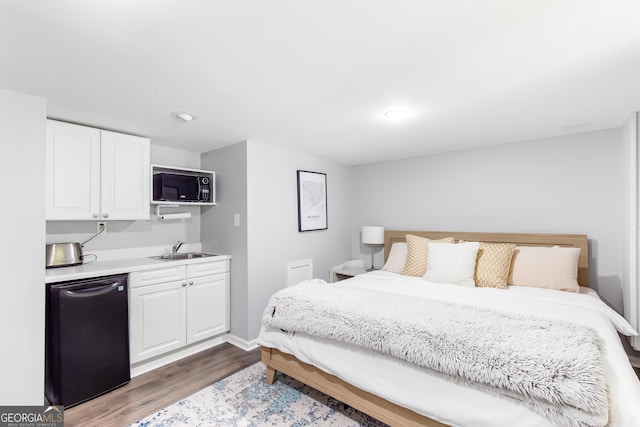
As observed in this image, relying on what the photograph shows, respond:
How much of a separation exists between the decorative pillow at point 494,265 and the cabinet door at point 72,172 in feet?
11.9

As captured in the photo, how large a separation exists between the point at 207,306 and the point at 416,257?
2342mm

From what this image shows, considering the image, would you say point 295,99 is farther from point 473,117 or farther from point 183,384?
point 183,384

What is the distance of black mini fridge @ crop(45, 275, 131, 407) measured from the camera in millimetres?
2080

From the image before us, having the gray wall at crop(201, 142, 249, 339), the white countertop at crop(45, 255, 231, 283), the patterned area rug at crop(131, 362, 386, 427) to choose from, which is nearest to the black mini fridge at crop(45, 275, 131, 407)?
the white countertop at crop(45, 255, 231, 283)

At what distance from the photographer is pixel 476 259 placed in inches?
120

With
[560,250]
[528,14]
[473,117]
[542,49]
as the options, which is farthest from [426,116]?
[560,250]

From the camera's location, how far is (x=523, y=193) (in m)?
3.29

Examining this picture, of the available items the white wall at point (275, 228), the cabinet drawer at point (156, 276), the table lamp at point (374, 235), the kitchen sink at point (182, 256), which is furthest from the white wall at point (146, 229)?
the table lamp at point (374, 235)

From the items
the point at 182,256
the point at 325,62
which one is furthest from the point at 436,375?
the point at 182,256

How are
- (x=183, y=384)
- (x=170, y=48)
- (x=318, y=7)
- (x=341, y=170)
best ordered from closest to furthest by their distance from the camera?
(x=318, y=7) → (x=170, y=48) → (x=183, y=384) → (x=341, y=170)

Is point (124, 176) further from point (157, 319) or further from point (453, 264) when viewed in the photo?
point (453, 264)

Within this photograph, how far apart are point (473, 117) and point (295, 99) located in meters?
1.52

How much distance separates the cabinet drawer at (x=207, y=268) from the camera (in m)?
2.98

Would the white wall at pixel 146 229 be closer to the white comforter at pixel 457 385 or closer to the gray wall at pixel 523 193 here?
the white comforter at pixel 457 385
